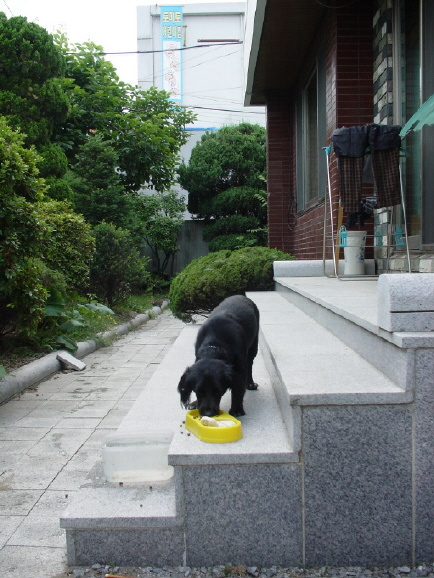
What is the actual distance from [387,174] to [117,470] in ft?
11.6

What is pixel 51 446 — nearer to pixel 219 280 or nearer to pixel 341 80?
pixel 219 280

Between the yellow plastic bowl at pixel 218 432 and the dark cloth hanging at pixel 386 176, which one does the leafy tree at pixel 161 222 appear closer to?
the dark cloth hanging at pixel 386 176

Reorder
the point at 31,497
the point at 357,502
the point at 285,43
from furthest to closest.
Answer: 1. the point at 285,43
2. the point at 31,497
3. the point at 357,502

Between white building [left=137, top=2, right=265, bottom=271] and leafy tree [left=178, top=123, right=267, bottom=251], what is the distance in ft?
47.1

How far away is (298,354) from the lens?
2.98 m

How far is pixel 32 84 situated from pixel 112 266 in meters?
3.16

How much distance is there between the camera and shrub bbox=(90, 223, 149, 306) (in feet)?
32.8

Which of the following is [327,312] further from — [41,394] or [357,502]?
[41,394]

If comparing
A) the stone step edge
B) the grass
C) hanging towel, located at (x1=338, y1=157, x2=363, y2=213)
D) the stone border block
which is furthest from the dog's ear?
hanging towel, located at (x1=338, y1=157, x2=363, y2=213)

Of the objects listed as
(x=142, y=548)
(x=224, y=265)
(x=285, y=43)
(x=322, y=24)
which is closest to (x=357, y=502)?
(x=142, y=548)

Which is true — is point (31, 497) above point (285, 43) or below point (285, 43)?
below

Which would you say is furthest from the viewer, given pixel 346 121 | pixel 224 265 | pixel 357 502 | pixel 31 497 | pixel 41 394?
pixel 224 265

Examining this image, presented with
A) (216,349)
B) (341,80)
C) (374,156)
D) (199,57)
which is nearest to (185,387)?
(216,349)

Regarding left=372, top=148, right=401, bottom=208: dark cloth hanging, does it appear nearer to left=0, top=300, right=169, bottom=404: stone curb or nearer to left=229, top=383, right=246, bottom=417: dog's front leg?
left=229, top=383, right=246, bottom=417: dog's front leg
